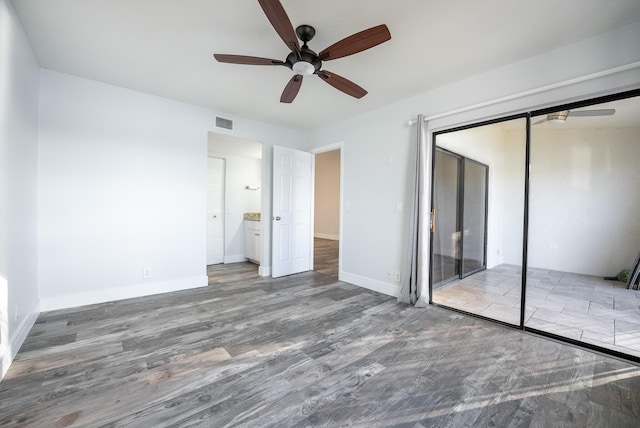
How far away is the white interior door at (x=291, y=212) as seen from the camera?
447 cm

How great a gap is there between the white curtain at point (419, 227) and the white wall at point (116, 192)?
2912 mm

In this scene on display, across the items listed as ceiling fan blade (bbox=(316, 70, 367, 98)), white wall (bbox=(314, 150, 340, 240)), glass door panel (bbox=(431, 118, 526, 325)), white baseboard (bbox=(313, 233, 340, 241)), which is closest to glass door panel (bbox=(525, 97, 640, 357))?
glass door panel (bbox=(431, 118, 526, 325))

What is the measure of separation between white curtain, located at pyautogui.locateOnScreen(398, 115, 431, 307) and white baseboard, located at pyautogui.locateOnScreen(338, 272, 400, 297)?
0.27 m

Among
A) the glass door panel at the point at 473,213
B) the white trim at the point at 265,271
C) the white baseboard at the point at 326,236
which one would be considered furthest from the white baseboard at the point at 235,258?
the glass door panel at the point at 473,213

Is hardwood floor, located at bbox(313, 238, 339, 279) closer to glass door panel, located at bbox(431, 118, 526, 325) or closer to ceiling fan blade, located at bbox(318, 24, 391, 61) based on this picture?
glass door panel, located at bbox(431, 118, 526, 325)

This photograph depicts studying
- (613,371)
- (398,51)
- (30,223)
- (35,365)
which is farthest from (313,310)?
(30,223)

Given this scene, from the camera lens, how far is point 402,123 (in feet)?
11.5

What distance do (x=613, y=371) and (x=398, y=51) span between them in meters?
3.03

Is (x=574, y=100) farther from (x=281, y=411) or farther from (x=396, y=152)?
(x=281, y=411)

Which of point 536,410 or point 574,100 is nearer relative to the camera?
point 536,410

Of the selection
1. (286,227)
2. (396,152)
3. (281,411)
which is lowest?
(281,411)

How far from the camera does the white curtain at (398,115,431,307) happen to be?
316 centimetres

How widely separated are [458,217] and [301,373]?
122 inches

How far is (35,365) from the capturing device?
6.31ft
